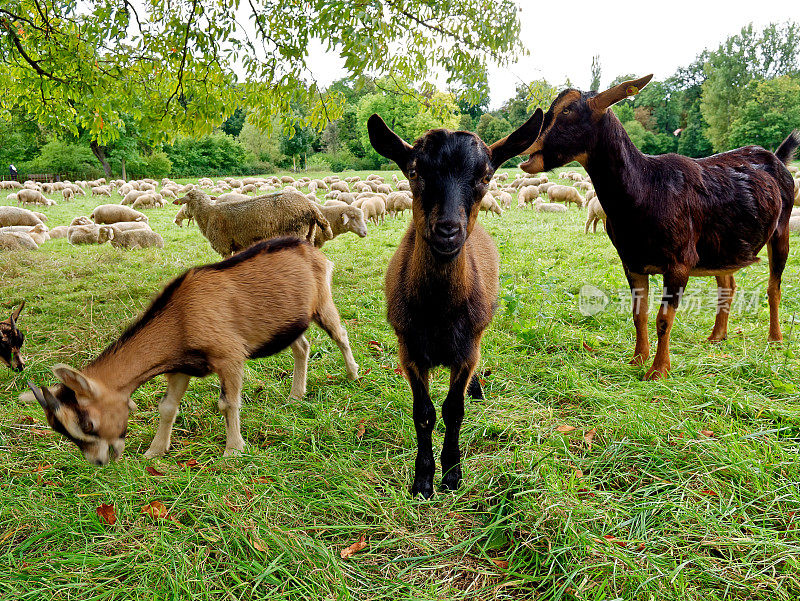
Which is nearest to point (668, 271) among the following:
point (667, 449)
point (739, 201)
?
point (739, 201)

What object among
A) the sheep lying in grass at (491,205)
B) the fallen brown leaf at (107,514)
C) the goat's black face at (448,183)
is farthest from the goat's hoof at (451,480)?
the sheep lying in grass at (491,205)

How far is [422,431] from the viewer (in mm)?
2781

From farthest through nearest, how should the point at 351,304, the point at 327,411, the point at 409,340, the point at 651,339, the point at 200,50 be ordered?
the point at 351,304 < the point at 200,50 < the point at 651,339 < the point at 327,411 < the point at 409,340

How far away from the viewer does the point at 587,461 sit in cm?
297

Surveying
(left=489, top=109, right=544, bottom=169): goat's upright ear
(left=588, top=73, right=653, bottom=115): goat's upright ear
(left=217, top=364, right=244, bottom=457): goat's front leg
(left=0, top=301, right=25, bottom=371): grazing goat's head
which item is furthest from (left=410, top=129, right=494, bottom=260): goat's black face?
(left=0, top=301, right=25, bottom=371): grazing goat's head

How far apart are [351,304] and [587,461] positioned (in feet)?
14.3

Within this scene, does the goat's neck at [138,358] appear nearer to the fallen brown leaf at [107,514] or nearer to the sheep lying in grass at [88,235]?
the fallen brown leaf at [107,514]

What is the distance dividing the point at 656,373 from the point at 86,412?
431cm

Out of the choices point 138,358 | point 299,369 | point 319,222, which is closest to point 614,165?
point 299,369

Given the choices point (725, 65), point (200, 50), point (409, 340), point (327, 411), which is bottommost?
point (327, 411)

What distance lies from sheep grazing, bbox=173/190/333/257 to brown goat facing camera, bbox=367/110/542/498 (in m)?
5.08

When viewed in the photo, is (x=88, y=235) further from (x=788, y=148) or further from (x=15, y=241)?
(x=788, y=148)

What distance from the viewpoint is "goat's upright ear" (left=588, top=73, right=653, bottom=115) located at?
3.46 meters

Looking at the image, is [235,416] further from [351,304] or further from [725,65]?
[725,65]
